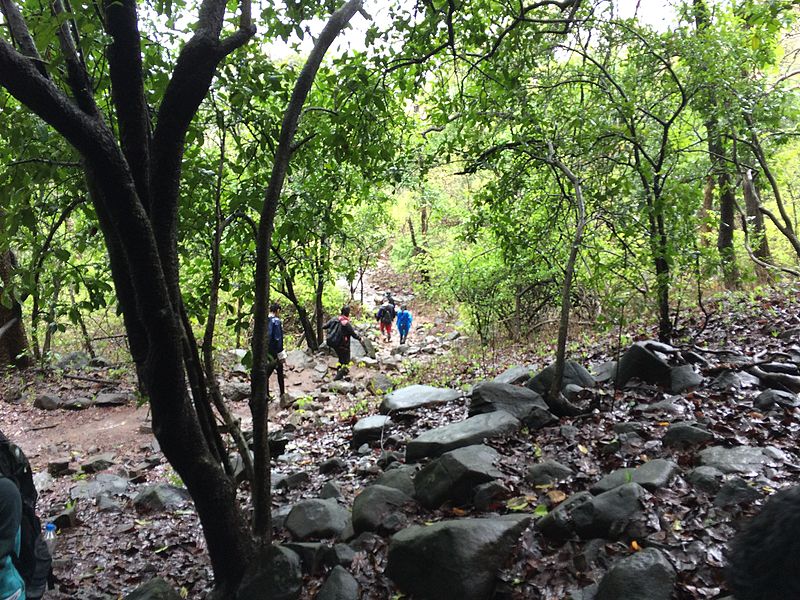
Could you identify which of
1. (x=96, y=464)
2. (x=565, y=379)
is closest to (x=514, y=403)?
(x=565, y=379)

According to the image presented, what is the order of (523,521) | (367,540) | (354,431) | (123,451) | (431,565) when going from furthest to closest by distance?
(123,451) < (354,431) < (367,540) < (523,521) < (431,565)

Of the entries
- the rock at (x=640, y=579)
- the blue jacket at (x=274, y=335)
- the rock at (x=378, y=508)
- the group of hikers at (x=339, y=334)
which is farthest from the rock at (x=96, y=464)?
the rock at (x=640, y=579)

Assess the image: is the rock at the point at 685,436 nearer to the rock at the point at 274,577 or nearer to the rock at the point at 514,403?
the rock at the point at 514,403

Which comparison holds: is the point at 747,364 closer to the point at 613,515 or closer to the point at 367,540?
the point at 613,515

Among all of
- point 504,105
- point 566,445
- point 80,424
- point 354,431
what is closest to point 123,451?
point 80,424

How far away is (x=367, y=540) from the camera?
166 inches

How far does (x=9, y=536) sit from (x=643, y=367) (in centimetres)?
624

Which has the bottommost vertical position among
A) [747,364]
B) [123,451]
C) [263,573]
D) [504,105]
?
[123,451]

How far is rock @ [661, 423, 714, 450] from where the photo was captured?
4.53 meters

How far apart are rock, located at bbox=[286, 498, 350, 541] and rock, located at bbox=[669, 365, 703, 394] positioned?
12.9 feet

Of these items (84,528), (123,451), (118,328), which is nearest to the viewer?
(84,528)

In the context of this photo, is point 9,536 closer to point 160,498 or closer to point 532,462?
point 160,498

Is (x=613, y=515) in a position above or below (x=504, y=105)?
below

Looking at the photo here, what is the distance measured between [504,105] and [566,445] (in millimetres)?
4118
